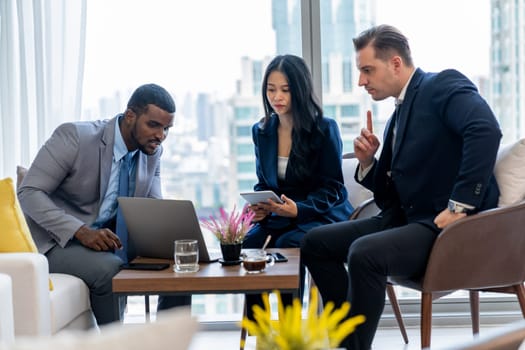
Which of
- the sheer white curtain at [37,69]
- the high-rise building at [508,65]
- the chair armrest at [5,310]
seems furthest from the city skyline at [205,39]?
the chair armrest at [5,310]

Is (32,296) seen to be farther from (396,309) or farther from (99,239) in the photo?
(396,309)

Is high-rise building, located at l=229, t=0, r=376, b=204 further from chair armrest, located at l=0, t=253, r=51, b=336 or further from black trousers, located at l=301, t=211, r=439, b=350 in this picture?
chair armrest, located at l=0, t=253, r=51, b=336

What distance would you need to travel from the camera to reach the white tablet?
3.28 meters

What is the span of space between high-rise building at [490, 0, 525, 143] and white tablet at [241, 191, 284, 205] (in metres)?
1.48

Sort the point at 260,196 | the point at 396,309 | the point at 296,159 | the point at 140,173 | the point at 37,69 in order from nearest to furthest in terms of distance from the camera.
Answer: the point at 260,196 → the point at 140,173 → the point at 296,159 → the point at 396,309 → the point at 37,69

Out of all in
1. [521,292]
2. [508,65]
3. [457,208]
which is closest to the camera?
[457,208]

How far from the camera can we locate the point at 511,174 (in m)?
3.01

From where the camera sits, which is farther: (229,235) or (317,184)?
(317,184)

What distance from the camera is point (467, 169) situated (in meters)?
2.78

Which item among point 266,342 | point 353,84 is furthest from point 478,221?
point 266,342

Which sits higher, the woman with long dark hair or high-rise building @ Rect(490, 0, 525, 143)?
high-rise building @ Rect(490, 0, 525, 143)

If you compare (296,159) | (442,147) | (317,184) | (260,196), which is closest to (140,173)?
(260,196)

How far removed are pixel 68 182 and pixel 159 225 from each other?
2.06 ft

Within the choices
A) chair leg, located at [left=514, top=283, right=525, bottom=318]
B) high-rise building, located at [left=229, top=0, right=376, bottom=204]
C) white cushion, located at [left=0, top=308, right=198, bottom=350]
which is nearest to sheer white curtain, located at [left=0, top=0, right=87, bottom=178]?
high-rise building, located at [left=229, top=0, right=376, bottom=204]
